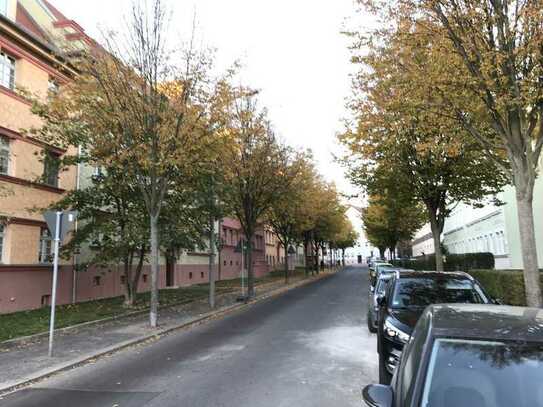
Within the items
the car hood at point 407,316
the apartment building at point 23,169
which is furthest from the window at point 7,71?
the car hood at point 407,316

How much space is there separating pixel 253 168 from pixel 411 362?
19.8 metres

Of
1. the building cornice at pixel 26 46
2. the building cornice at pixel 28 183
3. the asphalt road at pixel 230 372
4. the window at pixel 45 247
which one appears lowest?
the asphalt road at pixel 230 372

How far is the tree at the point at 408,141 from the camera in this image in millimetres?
11531

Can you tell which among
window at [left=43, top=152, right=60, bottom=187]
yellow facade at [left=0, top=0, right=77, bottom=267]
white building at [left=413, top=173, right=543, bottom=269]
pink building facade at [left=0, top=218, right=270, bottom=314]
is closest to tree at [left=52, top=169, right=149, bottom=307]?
window at [left=43, top=152, right=60, bottom=187]

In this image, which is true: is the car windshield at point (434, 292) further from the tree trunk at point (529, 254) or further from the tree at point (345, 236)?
the tree at point (345, 236)

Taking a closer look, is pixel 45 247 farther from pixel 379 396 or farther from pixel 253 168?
pixel 379 396

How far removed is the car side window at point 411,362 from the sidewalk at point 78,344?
6370 mm

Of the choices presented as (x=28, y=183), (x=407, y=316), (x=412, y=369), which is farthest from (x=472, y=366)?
(x=28, y=183)

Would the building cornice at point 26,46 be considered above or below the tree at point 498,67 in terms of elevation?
above

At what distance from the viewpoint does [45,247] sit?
1872 cm

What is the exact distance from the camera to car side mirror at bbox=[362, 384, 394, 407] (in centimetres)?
312

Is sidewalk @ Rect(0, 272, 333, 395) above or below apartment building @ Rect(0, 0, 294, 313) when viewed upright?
→ below

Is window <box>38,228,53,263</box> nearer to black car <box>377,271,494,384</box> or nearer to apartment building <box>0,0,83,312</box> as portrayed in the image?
apartment building <box>0,0,83,312</box>

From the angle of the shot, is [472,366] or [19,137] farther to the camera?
[19,137]
